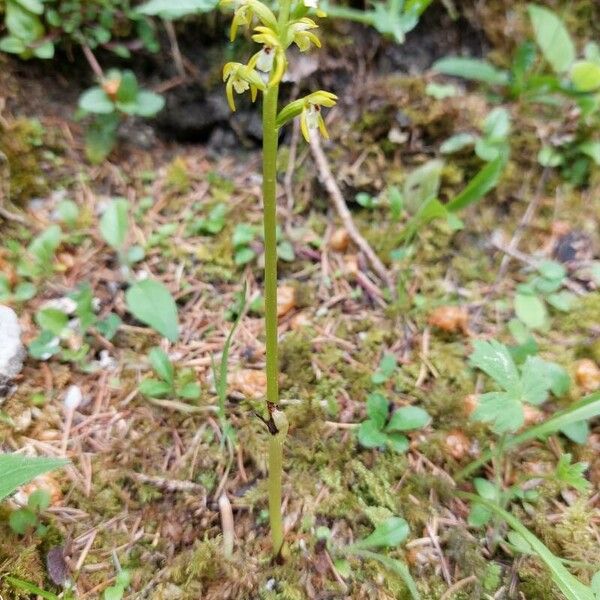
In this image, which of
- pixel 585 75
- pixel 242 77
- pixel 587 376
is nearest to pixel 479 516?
pixel 587 376

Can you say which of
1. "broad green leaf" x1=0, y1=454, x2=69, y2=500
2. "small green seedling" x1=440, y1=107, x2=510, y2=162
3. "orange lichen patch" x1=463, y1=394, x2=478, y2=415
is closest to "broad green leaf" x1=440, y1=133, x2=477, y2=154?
"small green seedling" x1=440, y1=107, x2=510, y2=162

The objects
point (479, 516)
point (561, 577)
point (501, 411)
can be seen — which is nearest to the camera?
point (561, 577)

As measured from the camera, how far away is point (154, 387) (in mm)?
1646

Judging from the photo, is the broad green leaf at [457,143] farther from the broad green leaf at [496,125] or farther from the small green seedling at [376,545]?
the small green seedling at [376,545]

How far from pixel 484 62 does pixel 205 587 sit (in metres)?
2.29

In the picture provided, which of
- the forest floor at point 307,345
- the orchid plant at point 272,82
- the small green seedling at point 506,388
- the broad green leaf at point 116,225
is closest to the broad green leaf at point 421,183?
the forest floor at point 307,345

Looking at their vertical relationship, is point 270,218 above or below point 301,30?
below

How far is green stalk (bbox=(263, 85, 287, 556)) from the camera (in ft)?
3.21

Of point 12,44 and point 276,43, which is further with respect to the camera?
point 12,44

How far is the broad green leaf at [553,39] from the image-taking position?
7.63 feet

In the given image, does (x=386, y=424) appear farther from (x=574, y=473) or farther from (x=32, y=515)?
(x=32, y=515)

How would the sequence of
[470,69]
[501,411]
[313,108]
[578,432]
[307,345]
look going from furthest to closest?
[470,69] < [307,345] < [578,432] < [501,411] < [313,108]

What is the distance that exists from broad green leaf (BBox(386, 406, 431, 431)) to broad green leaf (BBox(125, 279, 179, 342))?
2.28 ft

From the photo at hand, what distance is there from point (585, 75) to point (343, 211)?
3.51 ft
